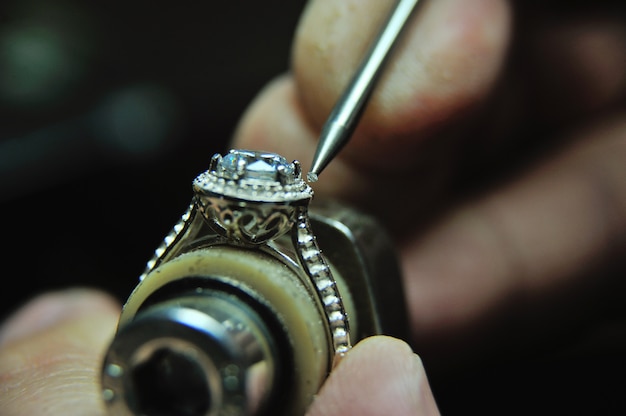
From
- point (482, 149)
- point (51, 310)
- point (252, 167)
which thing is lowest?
point (51, 310)

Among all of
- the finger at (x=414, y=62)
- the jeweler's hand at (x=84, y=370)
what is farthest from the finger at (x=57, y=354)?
the finger at (x=414, y=62)

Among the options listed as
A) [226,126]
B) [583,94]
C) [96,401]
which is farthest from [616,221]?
[226,126]

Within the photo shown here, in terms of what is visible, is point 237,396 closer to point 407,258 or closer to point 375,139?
point 375,139

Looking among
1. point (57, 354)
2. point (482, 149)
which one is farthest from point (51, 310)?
point (482, 149)

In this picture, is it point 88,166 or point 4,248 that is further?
point 88,166

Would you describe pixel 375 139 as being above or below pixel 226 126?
above

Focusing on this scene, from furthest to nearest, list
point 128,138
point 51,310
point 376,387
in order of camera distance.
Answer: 1. point 128,138
2. point 51,310
3. point 376,387

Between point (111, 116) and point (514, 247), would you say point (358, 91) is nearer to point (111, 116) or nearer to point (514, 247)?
point (514, 247)
